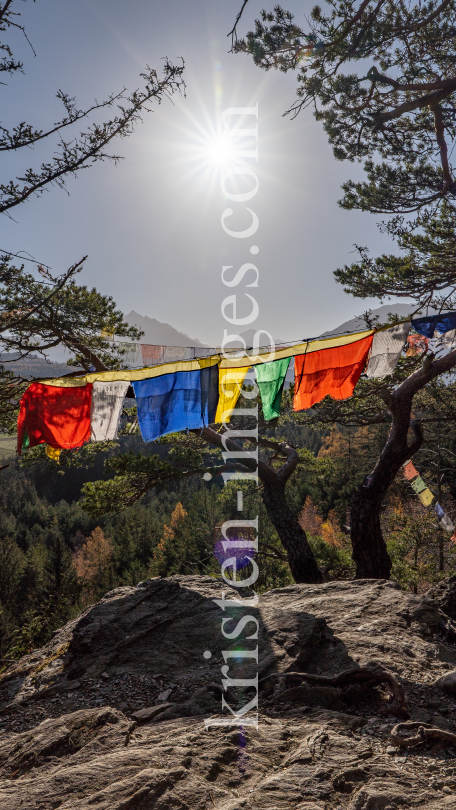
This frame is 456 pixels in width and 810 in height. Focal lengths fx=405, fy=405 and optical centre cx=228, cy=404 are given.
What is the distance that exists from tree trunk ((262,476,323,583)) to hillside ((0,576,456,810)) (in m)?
2.60

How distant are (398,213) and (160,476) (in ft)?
25.4

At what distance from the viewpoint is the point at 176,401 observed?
6.71 metres

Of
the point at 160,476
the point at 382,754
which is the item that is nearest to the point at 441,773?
the point at 382,754

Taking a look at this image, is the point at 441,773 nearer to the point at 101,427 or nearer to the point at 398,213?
the point at 101,427

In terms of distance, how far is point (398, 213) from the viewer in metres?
8.41

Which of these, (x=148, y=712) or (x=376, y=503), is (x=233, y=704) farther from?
(x=376, y=503)

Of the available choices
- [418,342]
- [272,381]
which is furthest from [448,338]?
[272,381]

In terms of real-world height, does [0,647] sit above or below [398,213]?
below

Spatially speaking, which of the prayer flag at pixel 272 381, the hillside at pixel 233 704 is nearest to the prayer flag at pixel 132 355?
the prayer flag at pixel 272 381

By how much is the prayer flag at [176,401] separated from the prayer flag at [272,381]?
0.81 meters

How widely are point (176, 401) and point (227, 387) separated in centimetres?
91

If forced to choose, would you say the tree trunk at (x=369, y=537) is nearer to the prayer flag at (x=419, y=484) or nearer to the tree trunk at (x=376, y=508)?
the tree trunk at (x=376, y=508)

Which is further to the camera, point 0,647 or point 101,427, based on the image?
point 0,647

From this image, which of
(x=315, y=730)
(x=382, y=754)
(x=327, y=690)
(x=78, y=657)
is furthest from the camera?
(x=78, y=657)
